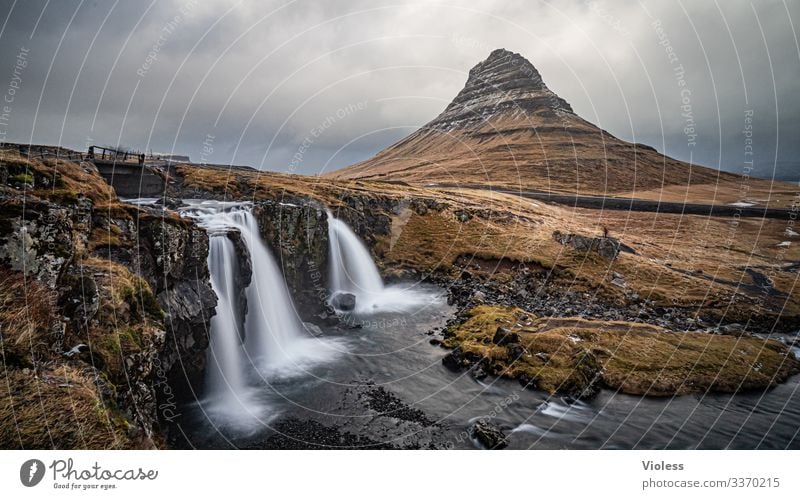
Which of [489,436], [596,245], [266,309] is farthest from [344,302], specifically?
[596,245]

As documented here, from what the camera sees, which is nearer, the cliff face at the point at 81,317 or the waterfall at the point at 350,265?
the cliff face at the point at 81,317

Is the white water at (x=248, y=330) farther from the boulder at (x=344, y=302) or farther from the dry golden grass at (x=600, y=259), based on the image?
the dry golden grass at (x=600, y=259)

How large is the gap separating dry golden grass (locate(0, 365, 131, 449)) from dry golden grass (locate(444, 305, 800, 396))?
44.9 ft

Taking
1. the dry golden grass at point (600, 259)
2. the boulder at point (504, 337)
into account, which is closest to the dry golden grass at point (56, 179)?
the boulder at point (504, 337)

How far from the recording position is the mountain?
108 m

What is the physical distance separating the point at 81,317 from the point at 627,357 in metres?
19.8

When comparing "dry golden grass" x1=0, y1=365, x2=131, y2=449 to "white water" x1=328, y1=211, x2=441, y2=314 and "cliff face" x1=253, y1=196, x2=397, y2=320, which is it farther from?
"white water" x1=328, y1=211, x2=441, y2=314

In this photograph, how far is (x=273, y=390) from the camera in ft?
45.3

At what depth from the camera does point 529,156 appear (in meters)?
129

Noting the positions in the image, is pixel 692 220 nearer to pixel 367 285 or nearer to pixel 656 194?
pixel 656 194

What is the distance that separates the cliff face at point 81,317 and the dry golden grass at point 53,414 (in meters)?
0.01

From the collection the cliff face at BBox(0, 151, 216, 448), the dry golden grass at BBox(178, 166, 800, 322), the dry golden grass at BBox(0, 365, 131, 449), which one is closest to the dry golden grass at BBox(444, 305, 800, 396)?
the dry golden grass at BBox(178, 166, 800, 322)

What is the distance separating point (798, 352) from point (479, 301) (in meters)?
17.3

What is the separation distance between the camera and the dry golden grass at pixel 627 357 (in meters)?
14.4
